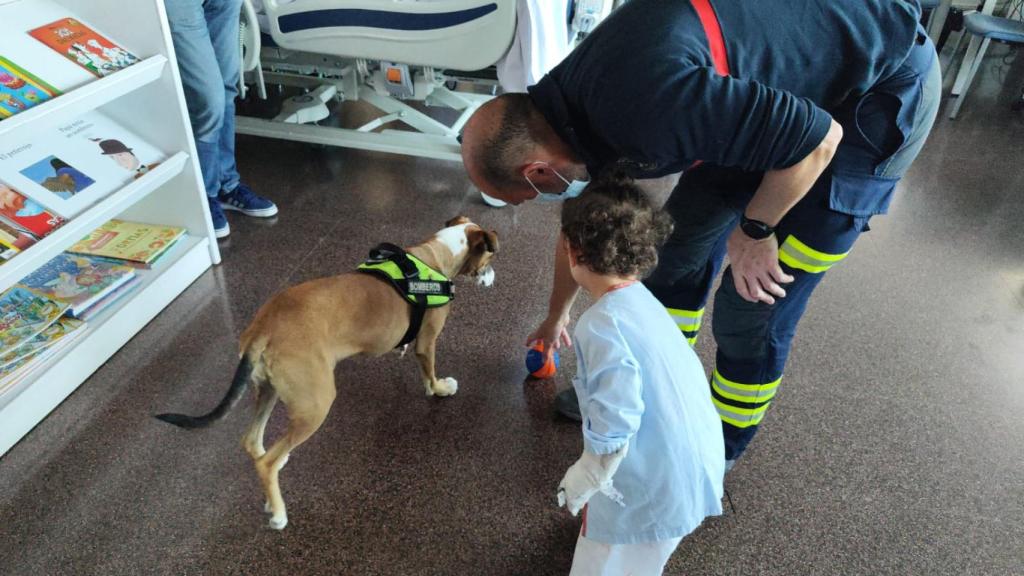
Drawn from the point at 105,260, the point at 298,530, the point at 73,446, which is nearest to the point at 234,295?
the point at 105,260

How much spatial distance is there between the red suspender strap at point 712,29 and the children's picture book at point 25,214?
174 centimetres

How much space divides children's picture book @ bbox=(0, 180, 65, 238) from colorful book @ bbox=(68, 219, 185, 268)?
424 mm

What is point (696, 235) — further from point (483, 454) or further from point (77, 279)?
point (77, 279)

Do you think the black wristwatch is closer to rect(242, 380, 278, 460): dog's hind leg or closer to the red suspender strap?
the red suspender strap

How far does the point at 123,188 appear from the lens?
1943 mm

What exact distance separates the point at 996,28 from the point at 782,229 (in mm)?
4229

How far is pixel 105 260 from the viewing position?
2.16 meters

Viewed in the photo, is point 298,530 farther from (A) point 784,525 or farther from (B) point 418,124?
(B) point 418,124

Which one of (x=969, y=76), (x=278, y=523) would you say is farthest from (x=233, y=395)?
(x=969, y=76)

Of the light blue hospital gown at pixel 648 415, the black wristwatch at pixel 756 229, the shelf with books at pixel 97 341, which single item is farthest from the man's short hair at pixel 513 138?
the shelf with books at pixel 97 341

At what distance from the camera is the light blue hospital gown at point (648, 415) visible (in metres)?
1.05

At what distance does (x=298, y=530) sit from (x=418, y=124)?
225 cm

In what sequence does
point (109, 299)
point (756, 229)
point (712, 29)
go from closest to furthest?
point (712, 29) < point (756, 229) < point (109, 299)

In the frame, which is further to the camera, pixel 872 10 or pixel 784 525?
pixel 784 525
